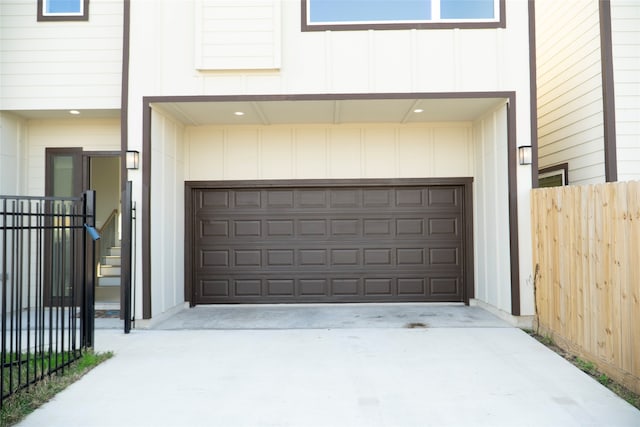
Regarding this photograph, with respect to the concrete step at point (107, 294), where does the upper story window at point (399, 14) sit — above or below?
above

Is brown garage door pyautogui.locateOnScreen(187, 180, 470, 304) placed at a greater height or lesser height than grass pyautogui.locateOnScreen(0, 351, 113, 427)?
greater

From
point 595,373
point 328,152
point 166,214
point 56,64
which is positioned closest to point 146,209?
point 166,214

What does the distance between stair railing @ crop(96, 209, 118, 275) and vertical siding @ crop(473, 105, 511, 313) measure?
6.23 meters

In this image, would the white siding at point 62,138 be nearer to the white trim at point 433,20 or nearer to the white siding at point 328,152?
the white siding at point 328,152

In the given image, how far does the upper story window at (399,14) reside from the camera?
5.93m

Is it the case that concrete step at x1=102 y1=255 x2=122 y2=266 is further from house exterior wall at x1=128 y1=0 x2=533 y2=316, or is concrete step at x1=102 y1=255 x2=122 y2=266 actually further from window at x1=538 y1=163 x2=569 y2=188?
window at x1=538 y1=163 x2=569 y2=188

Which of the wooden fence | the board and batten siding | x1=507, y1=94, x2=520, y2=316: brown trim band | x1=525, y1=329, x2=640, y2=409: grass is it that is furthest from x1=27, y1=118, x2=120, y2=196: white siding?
x1=525, y1=329, x2=640, y2=409: grass

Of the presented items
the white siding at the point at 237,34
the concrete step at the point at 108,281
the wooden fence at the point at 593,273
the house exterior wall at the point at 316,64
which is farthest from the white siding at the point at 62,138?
the wooden fence at the point at 593,273

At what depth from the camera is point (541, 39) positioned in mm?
8125

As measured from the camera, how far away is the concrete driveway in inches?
129

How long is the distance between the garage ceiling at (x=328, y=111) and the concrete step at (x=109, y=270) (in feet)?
9.32

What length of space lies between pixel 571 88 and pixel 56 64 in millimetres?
7655

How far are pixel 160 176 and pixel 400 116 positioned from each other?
354 cm

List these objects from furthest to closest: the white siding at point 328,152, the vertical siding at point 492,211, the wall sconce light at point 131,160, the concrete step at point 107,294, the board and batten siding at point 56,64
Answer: the concrete step at point 107,294 < the white siding at point 328,152 < the board and batten siding at point 56,64 < the vertical siding at point 492,211 < the wall sconce light at point 131,160
